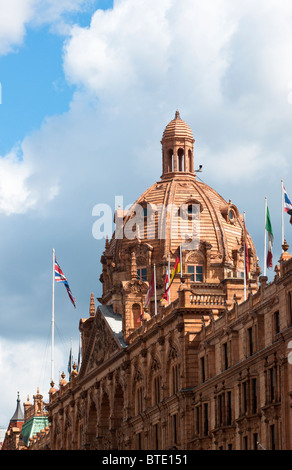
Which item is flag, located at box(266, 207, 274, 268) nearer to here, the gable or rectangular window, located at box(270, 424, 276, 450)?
rectangular window, located at box(270, 424, 276, 450)

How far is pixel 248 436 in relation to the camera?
292 feet

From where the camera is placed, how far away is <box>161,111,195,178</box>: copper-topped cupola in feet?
529

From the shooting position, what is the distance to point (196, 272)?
482 ft

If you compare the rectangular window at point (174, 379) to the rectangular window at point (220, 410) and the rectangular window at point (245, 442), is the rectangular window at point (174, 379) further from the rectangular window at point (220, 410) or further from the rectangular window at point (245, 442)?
the rectangular window at point (245, 442)

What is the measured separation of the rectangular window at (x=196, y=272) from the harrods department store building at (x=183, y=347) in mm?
168

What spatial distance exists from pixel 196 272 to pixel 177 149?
70.1ft

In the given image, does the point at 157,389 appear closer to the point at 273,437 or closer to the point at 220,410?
the point at 220,410

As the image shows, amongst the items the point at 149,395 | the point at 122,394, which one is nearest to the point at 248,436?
the point at 149,395

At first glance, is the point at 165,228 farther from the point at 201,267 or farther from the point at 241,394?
the point at 241,394

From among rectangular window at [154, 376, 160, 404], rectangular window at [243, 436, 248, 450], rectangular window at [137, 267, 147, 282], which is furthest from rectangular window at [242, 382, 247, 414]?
rectangular window at [137, 267, 147, 282]

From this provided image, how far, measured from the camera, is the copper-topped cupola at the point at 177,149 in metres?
161

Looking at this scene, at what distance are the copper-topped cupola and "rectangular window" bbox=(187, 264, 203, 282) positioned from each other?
692 inches

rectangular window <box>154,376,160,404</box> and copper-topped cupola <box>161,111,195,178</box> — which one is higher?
copper-topped cupola <box>161,111,195,178</box>

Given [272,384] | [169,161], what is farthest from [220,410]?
[169,161]
